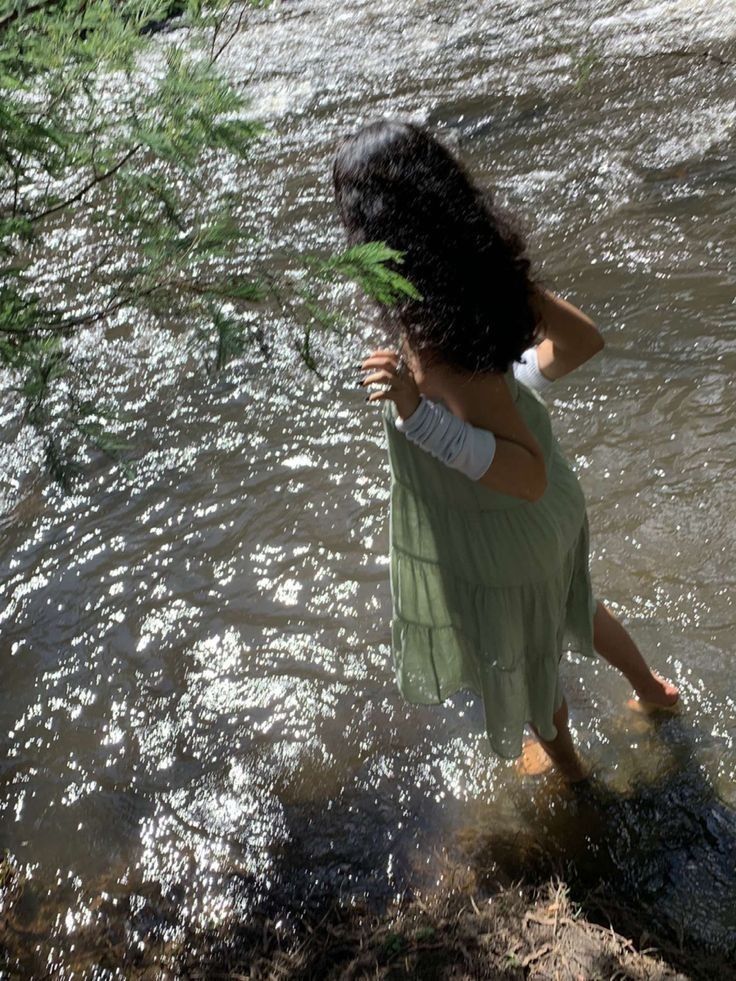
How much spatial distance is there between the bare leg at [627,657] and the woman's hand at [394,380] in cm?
121

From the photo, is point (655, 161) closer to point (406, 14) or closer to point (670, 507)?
point (670, 507)

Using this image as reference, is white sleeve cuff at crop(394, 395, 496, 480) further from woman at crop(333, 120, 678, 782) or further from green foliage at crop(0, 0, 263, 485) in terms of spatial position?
green foliage at crop(0, 0, 263, 485)

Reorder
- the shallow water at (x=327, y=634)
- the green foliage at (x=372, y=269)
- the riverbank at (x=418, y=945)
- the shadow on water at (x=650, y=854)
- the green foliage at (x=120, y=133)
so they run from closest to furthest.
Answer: the green foliage at (x=372, y=269) → the green foliage at (x=120, y=133) → the riverbank at (x=418, y=945) → the shadow on water at (x=650, y=854) → the shallow water at (x=327, y=634)

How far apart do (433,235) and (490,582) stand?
3.14ft

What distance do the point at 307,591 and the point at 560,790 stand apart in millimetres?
1489

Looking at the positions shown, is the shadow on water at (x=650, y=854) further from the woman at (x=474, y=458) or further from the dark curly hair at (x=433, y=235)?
the dark curly hair at (x=433, y=235)

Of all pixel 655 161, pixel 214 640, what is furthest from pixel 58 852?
pixel 655 161

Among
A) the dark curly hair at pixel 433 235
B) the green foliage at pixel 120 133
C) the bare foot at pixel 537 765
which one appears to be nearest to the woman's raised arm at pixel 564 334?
the dark curly hair at pixel 433 235

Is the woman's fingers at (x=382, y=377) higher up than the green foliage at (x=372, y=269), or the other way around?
the green foliage at (x=372, y=269)

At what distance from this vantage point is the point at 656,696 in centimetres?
313

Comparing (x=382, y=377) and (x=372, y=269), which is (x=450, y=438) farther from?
(x=372, y=269)

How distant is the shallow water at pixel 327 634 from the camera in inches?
119

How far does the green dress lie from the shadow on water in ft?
1.49

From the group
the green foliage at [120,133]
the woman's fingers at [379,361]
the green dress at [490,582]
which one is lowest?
the green dress at [490,582]
